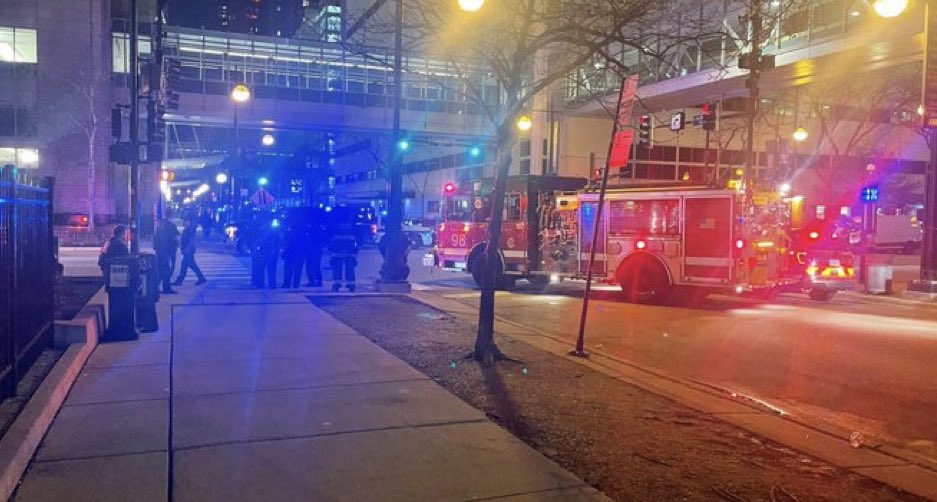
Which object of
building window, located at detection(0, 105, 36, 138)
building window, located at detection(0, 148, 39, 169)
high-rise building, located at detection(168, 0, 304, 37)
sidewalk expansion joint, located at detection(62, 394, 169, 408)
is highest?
high-rise building, located at detection(168, 0, 304, 37)

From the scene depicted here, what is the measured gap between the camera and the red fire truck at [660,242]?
14977 millimetres

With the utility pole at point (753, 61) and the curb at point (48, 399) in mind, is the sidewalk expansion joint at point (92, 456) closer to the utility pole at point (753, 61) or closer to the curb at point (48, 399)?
the curb at point (48, 399)

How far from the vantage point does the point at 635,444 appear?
5.96m

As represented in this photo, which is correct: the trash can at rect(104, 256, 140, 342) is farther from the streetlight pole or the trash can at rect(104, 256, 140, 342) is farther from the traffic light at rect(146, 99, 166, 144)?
the traffic light at rect(146, 99, 166, 144)

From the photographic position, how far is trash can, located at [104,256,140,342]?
9.62 m

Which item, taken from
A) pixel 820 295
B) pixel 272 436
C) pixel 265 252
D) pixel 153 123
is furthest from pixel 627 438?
pixel 153 123

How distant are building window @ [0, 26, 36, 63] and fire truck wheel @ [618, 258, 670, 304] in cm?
3531

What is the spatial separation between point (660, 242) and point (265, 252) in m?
8.19

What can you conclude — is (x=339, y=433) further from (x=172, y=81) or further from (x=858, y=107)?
(x=858, y=107)

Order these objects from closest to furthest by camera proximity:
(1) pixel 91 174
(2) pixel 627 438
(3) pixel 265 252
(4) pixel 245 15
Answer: (2) pixel 627 438 → (3) pixel 265 252 → (1) pixel 91 174 → (4) pixel 245 15

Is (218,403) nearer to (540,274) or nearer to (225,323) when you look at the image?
(225,323)

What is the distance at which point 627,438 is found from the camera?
6102 millimetres

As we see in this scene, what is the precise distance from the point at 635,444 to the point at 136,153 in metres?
12.9

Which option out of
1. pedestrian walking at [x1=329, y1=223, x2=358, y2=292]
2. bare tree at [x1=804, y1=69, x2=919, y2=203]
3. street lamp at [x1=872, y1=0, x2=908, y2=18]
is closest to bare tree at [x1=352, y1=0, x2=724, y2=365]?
street lamp at [x1=872, y1=0, x2=908, y2=18]
